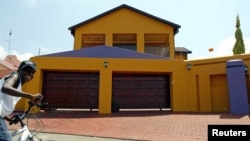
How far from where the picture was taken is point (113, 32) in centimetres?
2148

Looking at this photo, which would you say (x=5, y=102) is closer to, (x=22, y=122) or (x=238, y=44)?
(x=22, y=122)

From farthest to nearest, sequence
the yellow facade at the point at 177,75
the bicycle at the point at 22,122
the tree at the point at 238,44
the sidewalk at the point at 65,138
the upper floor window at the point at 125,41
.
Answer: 1. the tree at the point at 238,44
2. the upper floor window at the point at 125,41
3. the yellow facade at the point at 177,75
4. the sidewalk at the point at 65,138
5. the bicycle at the point at 22,122

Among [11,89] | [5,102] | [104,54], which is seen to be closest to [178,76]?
[104,54]

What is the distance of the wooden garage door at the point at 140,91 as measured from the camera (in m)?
15.0

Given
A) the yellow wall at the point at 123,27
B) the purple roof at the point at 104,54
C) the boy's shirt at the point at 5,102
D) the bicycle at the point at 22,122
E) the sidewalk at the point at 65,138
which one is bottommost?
the sidewalk at the point at 65,138

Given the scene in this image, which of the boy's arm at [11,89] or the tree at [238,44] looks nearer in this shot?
the boy's arm at [11,89]

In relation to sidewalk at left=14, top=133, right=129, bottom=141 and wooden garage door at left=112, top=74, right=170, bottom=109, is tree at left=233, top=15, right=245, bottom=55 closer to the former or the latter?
wooden garage door at left=112, top=74, right=170, bottom=109

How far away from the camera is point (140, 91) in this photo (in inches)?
594

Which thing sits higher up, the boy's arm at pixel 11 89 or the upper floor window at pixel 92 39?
the upper floor window at pixel 92 39

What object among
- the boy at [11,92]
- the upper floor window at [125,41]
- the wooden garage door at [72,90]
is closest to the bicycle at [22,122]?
the boy at [11,92]

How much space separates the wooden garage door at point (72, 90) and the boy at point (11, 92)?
39.1 ft

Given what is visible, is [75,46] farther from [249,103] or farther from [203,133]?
[203,133]

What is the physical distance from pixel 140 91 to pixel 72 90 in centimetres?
399

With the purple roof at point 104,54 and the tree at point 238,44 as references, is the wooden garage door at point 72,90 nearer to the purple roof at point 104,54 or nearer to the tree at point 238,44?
the purple roof at point 104,54
